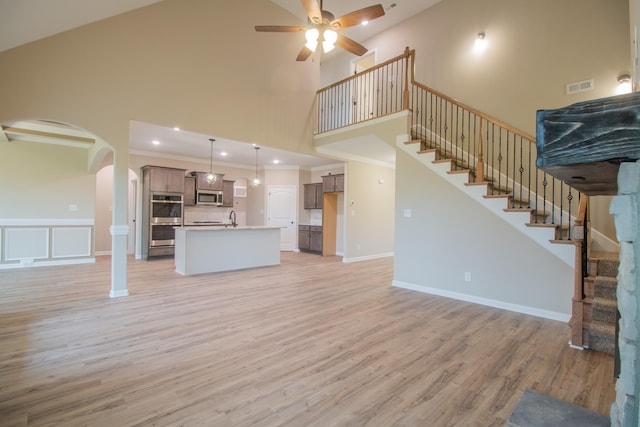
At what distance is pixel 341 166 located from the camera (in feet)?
28.7

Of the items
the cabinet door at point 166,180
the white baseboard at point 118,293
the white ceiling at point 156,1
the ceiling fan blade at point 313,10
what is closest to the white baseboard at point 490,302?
the white ceiling at point 156,1

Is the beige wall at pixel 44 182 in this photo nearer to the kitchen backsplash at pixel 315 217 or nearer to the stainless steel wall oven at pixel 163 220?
the stainless steel wall oven at pixel 163 220

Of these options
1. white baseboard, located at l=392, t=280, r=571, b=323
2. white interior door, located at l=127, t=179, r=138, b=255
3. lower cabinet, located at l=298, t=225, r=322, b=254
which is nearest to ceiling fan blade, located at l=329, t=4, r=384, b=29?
white baseboard, located at l=392, t=280, r=571, b=323

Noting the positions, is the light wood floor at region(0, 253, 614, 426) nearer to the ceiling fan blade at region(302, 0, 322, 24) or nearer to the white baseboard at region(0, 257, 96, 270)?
the white baseboard at region(0, 257, 96, 270)

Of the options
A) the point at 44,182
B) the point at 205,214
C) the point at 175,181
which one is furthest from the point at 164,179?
the point at 44,182

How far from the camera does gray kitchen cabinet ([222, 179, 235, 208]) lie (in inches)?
350

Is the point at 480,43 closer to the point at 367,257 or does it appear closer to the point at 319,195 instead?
the point at 319,195

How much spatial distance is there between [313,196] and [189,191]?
360cm

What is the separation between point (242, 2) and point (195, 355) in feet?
20.6

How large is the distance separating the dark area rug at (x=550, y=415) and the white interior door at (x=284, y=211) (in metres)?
8.01

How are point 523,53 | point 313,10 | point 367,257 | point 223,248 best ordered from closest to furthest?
point 313,10, point 523,53, point 223,248, point 367,257

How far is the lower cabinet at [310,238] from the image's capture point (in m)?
8.76

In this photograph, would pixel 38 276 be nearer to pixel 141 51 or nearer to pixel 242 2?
pixel 141 51

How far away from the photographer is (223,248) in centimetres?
612
